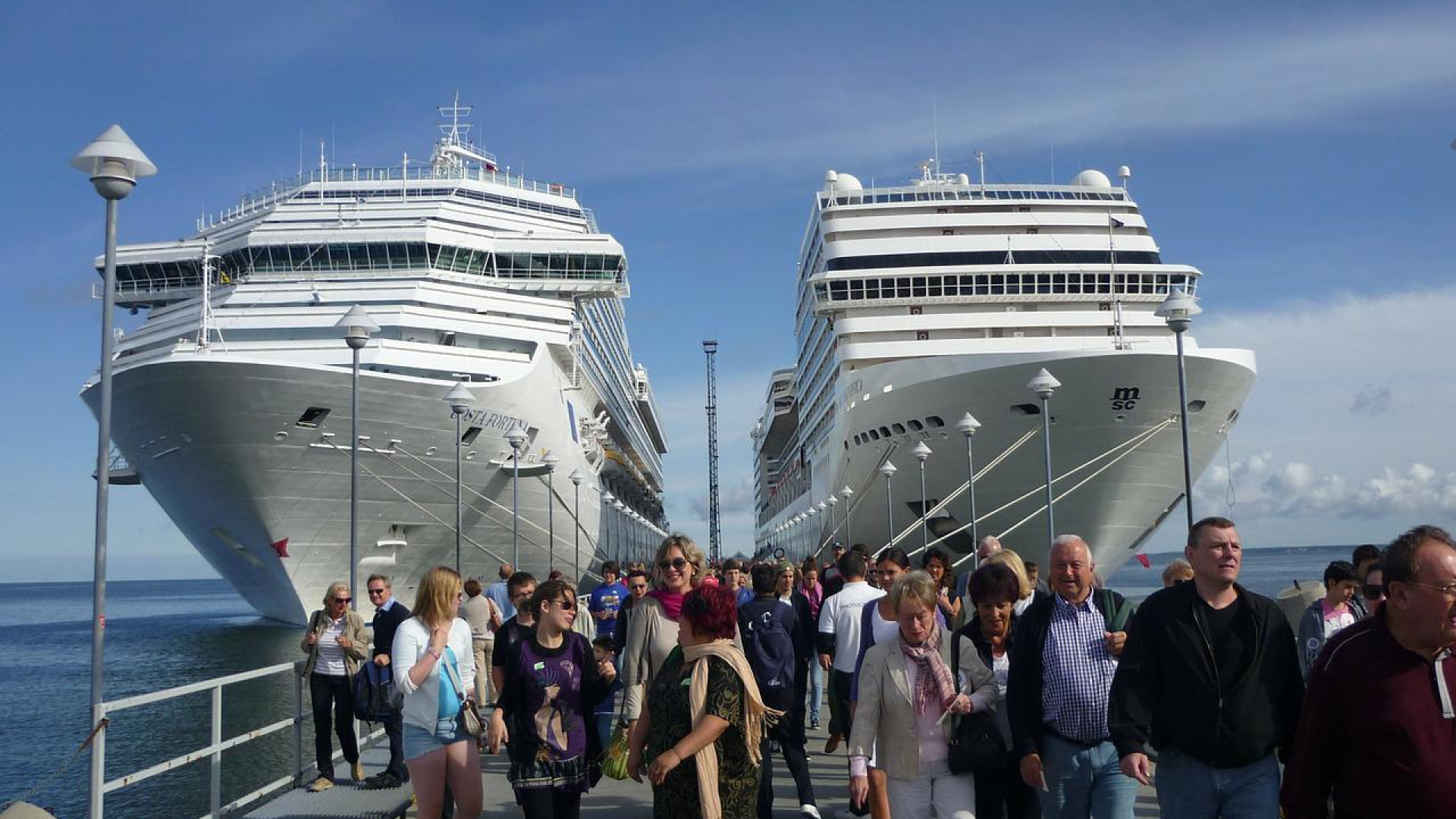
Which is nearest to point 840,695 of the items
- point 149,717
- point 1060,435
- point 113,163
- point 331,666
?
point 331,666

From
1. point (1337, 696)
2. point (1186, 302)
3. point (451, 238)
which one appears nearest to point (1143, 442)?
point (1186, 302)

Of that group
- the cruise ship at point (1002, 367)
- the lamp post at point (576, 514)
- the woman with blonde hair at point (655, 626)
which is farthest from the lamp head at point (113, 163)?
the lamp post at point (576, 514)

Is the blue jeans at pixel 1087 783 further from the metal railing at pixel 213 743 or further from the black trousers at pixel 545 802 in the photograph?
the metal railing at pixel 213 743

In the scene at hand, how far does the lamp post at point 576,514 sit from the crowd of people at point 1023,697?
2563cm

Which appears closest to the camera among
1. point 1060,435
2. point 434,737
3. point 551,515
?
point 434,737

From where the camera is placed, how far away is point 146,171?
7.84m

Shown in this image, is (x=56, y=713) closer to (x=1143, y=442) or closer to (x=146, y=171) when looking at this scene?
(x=146, y=171)

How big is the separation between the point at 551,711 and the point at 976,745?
1905mm

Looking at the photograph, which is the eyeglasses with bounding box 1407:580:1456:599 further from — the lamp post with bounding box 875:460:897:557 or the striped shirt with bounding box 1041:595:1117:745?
the lamp post with bounding box 875:460:897:557

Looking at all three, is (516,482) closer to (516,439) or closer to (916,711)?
(516,439)

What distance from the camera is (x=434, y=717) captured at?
600cm

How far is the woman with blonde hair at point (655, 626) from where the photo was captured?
5.95 metres

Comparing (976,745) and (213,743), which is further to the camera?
(213,743)

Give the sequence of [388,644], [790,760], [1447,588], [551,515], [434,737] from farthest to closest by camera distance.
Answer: [551,515] < [388,644] < [790,760] < [434,737] < [1447,588]
